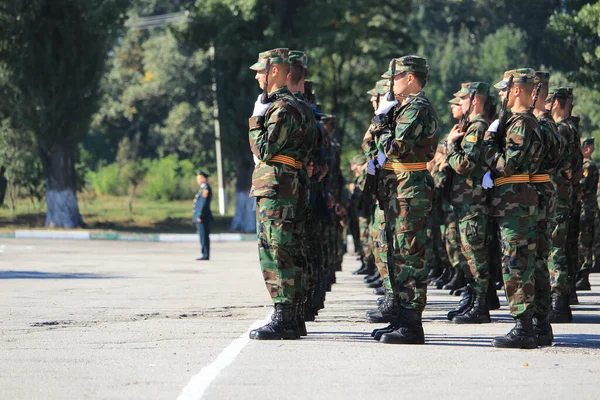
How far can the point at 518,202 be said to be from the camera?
10312 millimetres

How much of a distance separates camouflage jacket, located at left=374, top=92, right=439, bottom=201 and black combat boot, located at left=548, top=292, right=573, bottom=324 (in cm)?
279

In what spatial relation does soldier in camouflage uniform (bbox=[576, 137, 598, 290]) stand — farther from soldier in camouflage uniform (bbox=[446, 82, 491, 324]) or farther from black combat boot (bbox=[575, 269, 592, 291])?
soldier in camouflage uniform (bbox=[446, 82, 491, 324])

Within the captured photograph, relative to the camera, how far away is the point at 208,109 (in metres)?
45.8

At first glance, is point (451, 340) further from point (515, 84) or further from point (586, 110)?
point (586, 110)

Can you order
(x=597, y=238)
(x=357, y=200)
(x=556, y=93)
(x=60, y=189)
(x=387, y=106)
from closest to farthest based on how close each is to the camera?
(x=387, y=106)
(x=556, y=93)
(x=597, y=238)
(x=357, y=200)
(x=60, y=189)

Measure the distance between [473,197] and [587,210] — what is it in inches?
216

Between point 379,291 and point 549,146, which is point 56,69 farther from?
point 549,146

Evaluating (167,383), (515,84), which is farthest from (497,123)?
(167,383)

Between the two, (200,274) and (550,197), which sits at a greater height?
(550,197)

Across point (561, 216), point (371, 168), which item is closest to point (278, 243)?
point (371, 168)

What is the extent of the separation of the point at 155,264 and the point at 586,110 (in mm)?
33721

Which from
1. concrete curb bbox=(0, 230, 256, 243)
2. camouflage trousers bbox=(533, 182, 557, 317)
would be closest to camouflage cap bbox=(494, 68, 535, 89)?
camouflage trousers bbox=(533, 182, 557, 317)

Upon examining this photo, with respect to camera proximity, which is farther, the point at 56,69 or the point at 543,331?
the point at 56,69

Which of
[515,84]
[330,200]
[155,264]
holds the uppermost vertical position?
[515,84]
